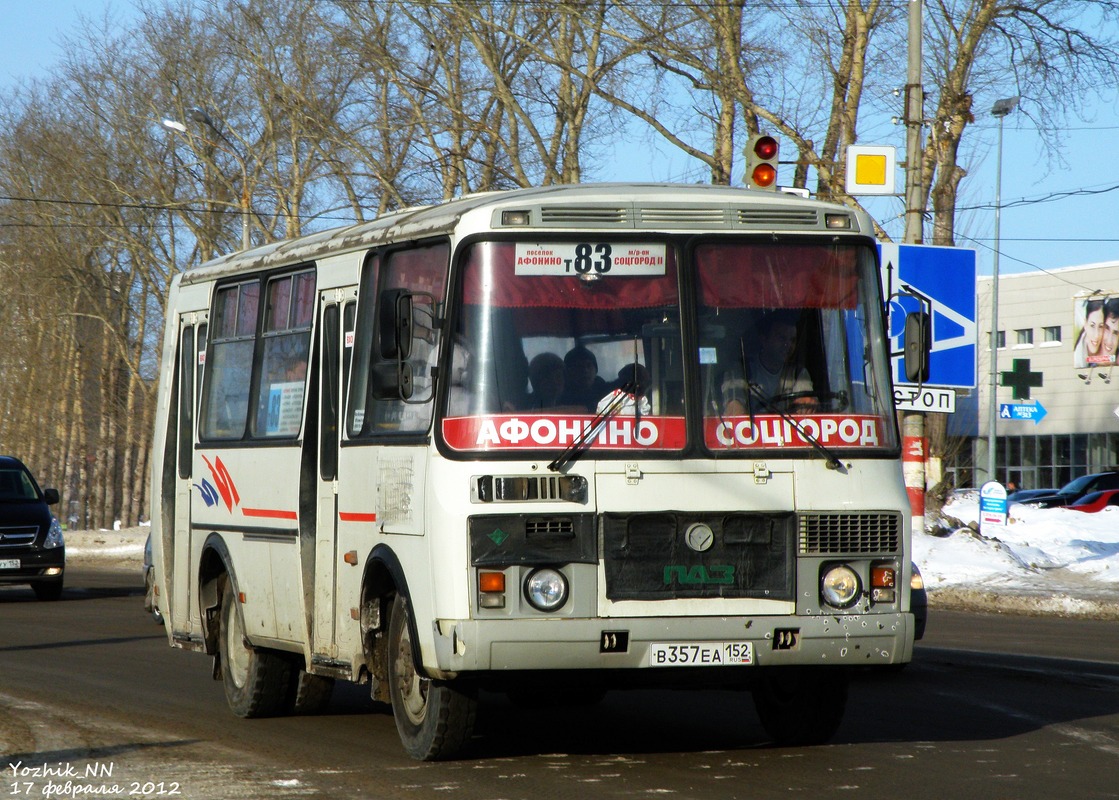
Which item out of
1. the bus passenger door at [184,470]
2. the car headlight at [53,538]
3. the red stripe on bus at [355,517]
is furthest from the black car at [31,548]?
the red stripe on bus at [355,517]

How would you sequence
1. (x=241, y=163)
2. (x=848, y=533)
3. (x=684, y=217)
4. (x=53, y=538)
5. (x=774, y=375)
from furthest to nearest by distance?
(x=241, y=163) < (x=53, y=538) < (x=684, y=217) < (x=774, y=375) < (x=848, y=533)

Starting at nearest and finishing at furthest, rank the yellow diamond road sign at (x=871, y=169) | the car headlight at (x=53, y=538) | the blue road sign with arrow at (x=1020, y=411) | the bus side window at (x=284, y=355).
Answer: the bus side window at (x=284, y=355) → the yellow diamond road sign at (x=871, y=169) → the car headlight at (x=53, y=538) → the blue road sign with arrow at (x=1020, y=411)

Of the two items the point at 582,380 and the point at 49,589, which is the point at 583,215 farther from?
the point at 49,589

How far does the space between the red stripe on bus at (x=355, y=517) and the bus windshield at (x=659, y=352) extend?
992mm

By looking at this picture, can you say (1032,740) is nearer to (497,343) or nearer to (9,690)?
(497,343)

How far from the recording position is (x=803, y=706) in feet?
28.9

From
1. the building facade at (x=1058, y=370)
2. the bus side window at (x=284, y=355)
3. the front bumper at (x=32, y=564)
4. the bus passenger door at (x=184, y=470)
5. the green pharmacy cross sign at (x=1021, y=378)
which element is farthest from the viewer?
the building facade at (x=1058, y=370)

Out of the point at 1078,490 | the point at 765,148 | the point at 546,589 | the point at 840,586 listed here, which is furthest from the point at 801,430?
the point at 1078,490

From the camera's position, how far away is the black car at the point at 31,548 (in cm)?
2261

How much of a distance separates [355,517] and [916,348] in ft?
9.88

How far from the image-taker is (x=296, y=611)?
955 cm

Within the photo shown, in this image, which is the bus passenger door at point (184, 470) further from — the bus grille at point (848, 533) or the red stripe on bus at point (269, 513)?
the bus grille at point (848, 533)

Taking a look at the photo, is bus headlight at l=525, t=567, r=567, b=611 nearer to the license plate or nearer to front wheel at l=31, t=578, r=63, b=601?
the license plate

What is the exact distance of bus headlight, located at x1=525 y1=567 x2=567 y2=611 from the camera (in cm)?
763
